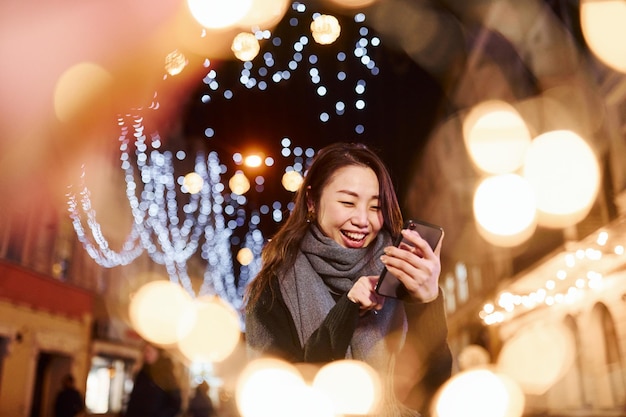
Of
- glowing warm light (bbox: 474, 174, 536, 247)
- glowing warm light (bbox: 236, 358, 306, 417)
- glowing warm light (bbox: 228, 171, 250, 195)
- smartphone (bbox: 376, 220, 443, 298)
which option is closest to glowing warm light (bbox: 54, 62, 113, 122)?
glowing warm light (bbox: 228, 171, 250, 195)

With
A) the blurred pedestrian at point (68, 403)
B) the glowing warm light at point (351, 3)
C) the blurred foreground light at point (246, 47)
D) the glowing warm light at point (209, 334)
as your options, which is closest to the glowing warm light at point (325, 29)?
the blurred foreground light at point (246, 47)

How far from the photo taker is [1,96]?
6.55 meters

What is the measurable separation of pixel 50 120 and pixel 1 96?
95cm

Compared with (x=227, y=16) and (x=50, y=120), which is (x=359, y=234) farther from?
(x=50, y=120)

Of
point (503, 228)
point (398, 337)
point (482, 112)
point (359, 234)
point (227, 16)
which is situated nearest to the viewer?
point (398, 337)

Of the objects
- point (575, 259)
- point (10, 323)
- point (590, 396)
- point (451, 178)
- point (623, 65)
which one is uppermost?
point (451, 178)

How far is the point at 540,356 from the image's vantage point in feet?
58.2

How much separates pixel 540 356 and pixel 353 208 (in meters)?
17.2

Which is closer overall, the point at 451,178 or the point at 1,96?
the point at 1,96

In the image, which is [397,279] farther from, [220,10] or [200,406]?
[200,406]

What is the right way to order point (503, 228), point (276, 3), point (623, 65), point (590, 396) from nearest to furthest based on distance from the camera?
point (276, 3) < point (623, 65) < point (590, 396) < point (503, 228)

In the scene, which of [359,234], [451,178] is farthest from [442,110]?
[359,234]

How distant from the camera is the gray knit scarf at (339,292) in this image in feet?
7.33

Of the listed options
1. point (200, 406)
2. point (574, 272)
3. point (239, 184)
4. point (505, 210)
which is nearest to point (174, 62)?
point (239, 184)
